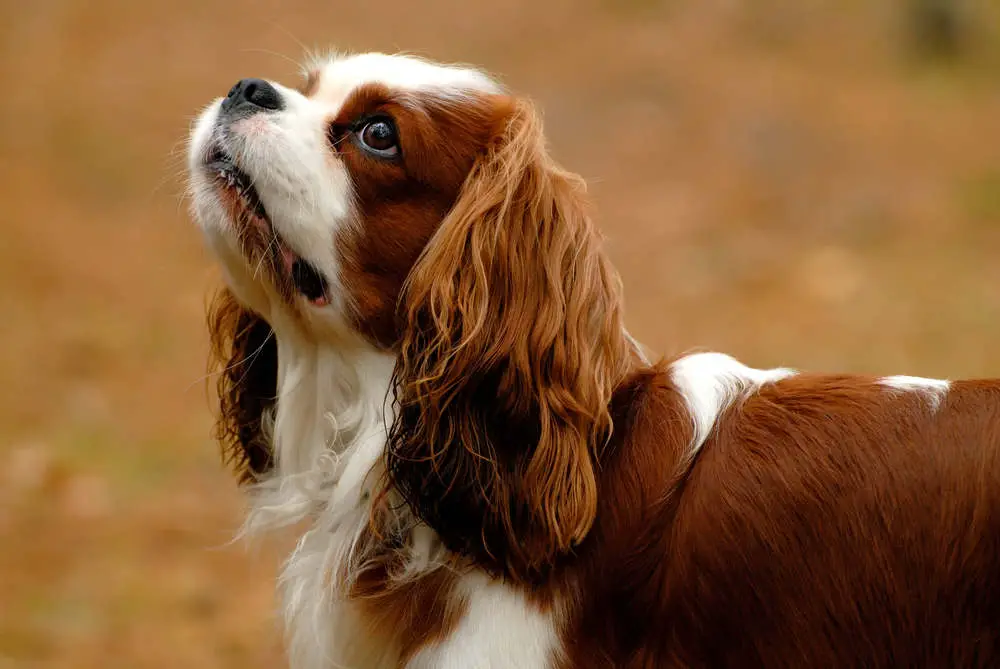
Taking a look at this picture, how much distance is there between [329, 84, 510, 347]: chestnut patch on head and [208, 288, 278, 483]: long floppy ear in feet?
1.84

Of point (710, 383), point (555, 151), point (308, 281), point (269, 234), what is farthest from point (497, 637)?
point (555, 151)

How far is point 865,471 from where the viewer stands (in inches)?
110

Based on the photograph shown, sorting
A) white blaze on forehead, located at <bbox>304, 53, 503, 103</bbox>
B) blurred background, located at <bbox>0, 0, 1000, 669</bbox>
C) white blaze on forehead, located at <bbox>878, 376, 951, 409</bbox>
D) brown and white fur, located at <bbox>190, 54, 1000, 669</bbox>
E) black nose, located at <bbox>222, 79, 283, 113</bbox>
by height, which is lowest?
blurred background, located at <bbox>0, 0, 1000, 669</bbox>

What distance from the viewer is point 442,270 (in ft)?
9.75

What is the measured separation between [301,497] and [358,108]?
3.39ft

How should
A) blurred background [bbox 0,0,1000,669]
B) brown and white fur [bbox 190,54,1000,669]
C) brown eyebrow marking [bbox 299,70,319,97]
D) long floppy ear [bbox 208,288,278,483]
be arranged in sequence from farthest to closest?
1. blurred background [bbox 0,0,1000,669]
2. long floppy ear [bbox 208,288,278,483]
3. brown eyebrow marking [bbox 299,70,319,97]
4. brown and white fur [bbox 190,54,1000,669]

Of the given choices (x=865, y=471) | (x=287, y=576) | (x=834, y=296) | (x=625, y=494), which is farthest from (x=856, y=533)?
(x=834, y=296)

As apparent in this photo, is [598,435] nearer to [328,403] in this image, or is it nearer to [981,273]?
[328,403]

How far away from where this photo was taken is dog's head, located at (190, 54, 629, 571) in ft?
9.63

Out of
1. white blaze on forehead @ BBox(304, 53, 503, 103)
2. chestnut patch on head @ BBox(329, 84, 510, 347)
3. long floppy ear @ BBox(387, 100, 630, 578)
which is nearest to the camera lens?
long floppy ear @ BBox(387, 100, 630, 578)

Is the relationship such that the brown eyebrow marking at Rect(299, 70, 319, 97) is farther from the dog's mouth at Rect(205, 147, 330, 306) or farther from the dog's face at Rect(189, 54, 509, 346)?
the dog's mouth at Rect(205, 147, 330, 306)

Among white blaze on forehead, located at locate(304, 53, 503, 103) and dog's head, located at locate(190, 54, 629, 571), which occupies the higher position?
white blaze on forehead, located at locate(304, 53, 503, 103)

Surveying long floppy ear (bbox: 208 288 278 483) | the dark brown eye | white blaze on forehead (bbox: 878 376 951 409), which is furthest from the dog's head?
white blaze on forehead (bbox: 878 376 951 409)

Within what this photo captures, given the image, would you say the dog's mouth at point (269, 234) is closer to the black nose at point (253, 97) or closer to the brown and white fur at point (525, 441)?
the brown and white fur at point (525, 441)
